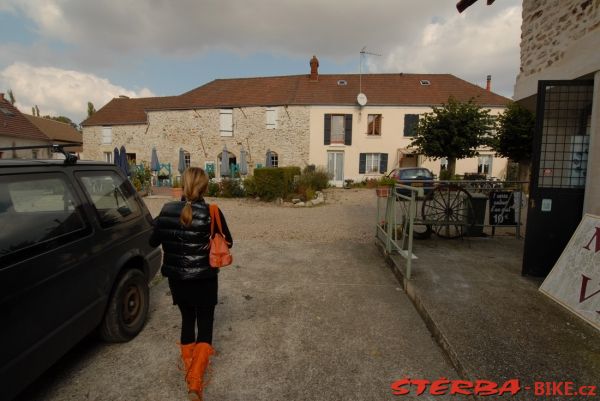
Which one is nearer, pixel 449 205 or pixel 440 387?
pixel 440 387

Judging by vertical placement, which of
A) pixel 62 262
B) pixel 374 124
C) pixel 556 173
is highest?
pixel 374 124

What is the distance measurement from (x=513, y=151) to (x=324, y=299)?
14.2 metres

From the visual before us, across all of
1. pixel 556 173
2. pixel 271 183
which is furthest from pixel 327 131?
pixel 556 173

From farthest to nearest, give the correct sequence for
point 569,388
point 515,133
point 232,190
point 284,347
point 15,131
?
point 15,131 → point 232,190 → point 515,133 → point 284,347 → point 569,388

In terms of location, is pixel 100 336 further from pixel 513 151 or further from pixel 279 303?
pixel 513 151

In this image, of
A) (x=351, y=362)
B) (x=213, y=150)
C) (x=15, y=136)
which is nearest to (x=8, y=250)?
(x=351, y=362)

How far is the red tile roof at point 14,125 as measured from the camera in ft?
64.4

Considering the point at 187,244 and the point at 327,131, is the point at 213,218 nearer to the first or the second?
the point at 187,244

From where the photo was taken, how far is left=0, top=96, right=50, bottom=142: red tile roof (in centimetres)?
1962

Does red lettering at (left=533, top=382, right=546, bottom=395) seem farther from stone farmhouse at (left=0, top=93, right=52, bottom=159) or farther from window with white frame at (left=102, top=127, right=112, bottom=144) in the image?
window with white frame at (left=102, top=127, right=112, bottom=144)

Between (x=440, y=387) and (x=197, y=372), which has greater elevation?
(x=197, y=372)

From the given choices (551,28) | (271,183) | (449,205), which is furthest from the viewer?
(271,183)

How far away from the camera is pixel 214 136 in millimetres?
22500

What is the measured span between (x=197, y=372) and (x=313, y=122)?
19.9 meters
